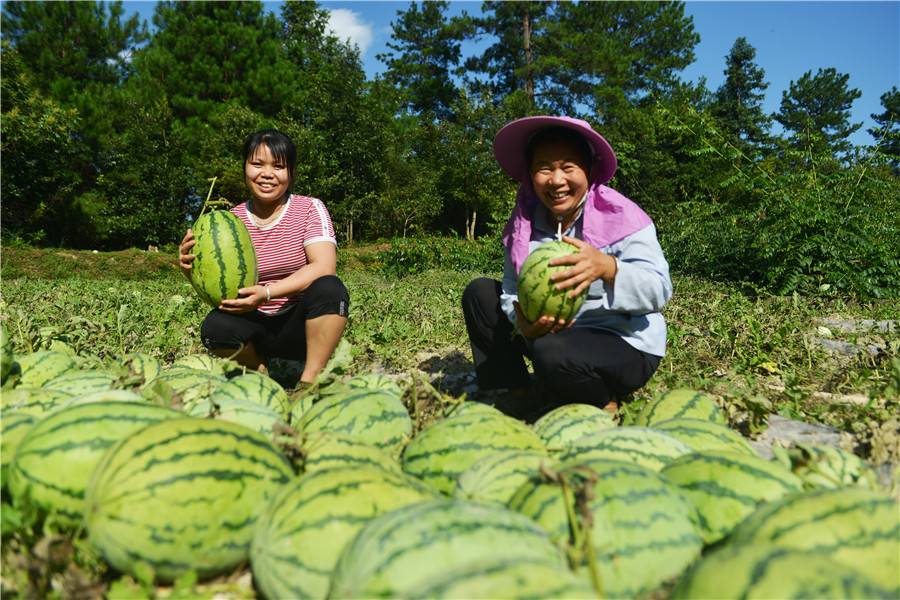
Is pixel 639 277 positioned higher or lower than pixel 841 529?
higher

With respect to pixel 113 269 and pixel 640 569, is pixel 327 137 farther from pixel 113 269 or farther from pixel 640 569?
pixel 640 569

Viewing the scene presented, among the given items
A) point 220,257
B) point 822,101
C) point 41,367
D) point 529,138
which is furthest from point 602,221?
point 822,101

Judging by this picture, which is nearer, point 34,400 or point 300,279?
point 34,400

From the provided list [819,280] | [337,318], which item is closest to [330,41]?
[819,280]

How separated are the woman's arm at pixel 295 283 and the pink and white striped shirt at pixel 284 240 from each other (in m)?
0.05

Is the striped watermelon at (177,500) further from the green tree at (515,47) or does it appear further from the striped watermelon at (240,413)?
the green tree at (515,47)

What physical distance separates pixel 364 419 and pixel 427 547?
99cm

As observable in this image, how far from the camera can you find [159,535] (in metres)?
1.39

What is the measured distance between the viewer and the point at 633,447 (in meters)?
1.86

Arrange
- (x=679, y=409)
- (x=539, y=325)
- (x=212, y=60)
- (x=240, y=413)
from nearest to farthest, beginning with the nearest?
1. (x=240, y=413)
2. (x=679, y=409)
3. (x=539, y=325)
4. (x=212, y=60)

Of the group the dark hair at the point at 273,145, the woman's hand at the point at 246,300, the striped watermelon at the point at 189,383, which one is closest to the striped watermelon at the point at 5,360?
the striped watermelon at the point at 189,383

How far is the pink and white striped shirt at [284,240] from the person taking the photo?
151 inches

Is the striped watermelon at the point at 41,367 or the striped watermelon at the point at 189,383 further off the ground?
the striped watermelon at the point at 189,383

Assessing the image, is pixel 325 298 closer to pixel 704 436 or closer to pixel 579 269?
pixel 579 269
